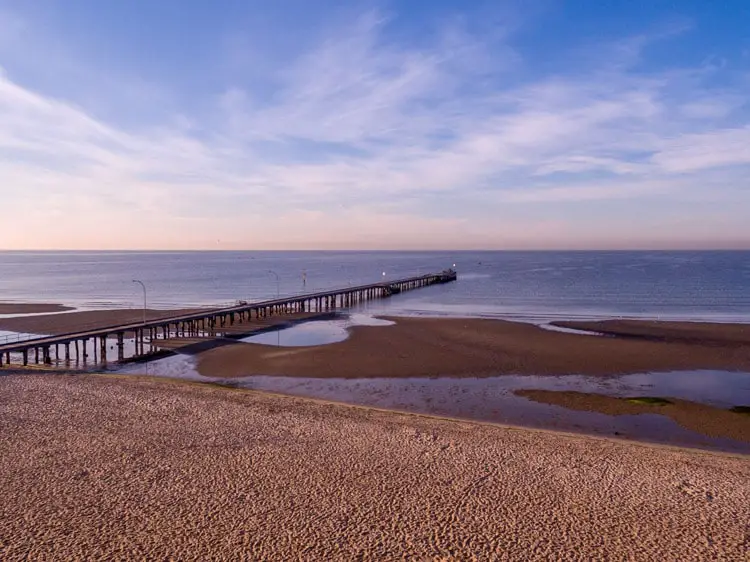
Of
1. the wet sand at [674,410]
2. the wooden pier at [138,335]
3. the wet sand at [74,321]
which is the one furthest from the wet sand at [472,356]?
the wet sand at [74,321]

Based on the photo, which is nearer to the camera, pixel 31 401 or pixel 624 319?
pixel 31 401

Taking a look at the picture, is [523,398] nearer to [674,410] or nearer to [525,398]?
[525,398]

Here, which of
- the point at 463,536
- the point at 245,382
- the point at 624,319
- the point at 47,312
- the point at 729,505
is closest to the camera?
the point at 463,536

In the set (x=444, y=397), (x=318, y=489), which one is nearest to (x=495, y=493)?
Result: (x=318, y=489)

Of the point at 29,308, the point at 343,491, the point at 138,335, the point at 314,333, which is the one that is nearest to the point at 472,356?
the point at 314,333

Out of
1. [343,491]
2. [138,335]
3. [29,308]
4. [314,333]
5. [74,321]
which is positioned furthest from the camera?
[29,308]

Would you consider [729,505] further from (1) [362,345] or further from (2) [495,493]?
(1) [362,345]
